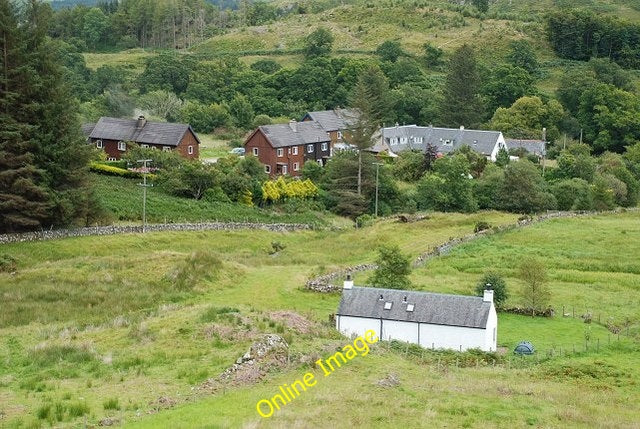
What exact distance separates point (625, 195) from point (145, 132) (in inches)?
Result: 2132

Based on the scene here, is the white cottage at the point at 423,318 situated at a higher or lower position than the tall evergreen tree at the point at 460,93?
lower

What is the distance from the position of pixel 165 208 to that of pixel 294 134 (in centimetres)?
2943

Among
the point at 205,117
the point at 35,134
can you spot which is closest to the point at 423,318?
the point at 35,134

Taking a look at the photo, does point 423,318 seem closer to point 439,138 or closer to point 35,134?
point 35,134

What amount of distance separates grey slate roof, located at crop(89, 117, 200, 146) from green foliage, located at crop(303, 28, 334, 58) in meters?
65.7

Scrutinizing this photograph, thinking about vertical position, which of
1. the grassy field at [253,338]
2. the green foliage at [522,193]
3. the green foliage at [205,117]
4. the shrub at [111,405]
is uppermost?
the green foliage at [205,117]

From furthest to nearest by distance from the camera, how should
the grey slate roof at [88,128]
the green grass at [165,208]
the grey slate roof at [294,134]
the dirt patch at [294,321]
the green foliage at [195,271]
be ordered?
the grey slate roof at [294,134]
the grey slate roof at [88,128]
the green grass at [165,208]
the green foliage at [195,271]
the dirt patch at [294,321]

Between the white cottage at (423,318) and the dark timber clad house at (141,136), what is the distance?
176 ft

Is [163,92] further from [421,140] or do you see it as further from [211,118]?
[421,140]

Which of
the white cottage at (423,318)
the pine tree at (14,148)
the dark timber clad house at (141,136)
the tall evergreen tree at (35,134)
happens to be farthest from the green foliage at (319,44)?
the white cottage at (423,318)

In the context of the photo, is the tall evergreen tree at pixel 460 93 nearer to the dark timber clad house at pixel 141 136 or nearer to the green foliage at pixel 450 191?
the green foliage at pixel 450 191

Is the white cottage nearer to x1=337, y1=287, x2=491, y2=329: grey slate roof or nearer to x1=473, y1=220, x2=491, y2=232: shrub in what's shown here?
x1=337, y1=287, x2=491, y2=329: grey slate roof

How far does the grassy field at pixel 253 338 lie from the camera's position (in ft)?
101

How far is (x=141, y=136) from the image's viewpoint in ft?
322
